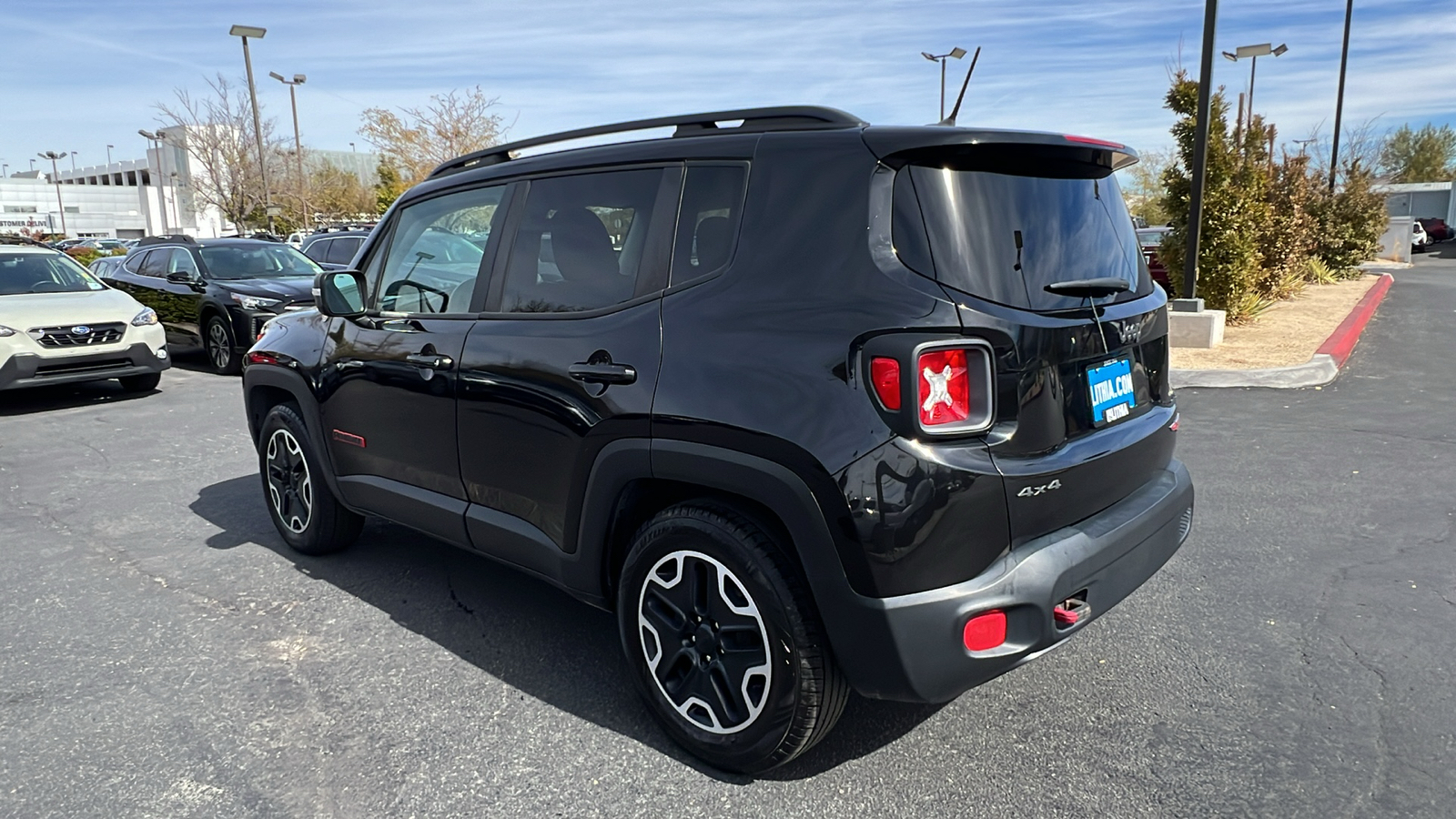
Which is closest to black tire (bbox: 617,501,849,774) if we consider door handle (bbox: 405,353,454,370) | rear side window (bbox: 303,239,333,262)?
door handle (bbox: 405,353,454,370)

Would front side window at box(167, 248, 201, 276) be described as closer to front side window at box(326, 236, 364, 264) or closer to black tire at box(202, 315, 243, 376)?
black tire at box(202, 315, 243, 376)

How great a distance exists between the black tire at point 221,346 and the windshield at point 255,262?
757 millimetres

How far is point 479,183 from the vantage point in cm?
375

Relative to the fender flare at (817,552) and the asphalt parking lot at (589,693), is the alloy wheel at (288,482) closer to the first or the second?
the asphalt parking lot at (589,693)

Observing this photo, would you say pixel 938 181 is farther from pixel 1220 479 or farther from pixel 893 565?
pixel 1220 479

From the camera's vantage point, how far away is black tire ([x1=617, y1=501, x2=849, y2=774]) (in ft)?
8.50

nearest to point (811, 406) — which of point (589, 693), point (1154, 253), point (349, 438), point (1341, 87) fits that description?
point (589, 693)

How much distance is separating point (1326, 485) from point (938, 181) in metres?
4.34

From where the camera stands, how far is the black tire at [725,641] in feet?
8.50

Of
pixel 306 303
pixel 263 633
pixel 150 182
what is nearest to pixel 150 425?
pixel 306 303

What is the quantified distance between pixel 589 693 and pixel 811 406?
1.49 metres

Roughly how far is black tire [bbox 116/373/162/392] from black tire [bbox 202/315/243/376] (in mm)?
Result: 747

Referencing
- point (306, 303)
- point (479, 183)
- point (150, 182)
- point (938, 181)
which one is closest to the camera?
point (938, 181)

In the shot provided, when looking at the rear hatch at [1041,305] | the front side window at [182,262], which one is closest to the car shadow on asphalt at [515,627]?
the rear hatch at [1041,305]
